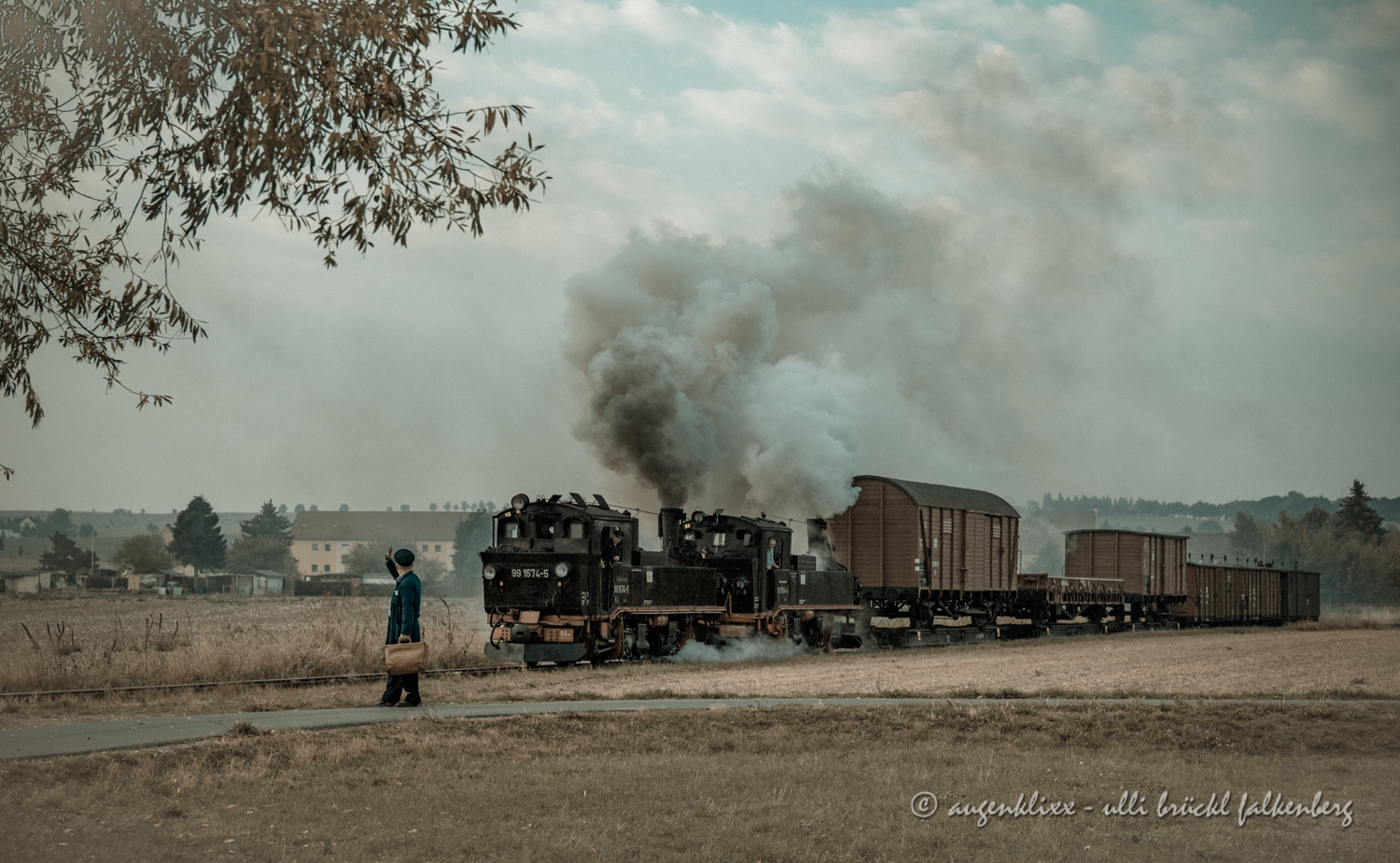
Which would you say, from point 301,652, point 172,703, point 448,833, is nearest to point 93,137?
point 448,833

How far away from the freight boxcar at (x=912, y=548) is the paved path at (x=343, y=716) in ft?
45.5

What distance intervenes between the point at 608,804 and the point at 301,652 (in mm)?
11676

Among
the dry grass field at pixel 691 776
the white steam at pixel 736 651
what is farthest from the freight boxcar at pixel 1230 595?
the dry grass field at pixel 691 776

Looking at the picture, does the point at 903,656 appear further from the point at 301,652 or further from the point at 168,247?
the point at 168,247

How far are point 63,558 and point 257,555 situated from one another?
699 inches

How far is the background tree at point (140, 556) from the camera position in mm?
92750

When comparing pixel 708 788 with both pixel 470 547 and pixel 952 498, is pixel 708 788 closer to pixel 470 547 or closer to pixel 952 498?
pixel 952 498

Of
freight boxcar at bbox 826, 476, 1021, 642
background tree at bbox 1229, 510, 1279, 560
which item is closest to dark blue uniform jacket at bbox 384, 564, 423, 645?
freight boxcar at bbox 826, 476, 1021, 642

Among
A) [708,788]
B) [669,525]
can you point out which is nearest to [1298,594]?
[669,525]

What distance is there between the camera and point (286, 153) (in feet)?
31.0

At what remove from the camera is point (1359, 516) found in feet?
356

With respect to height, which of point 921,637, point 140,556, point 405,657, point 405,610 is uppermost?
point 405,610

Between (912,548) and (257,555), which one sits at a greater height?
(912,548)

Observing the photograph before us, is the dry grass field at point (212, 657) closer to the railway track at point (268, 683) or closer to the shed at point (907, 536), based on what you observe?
the railway track at point (268, 683)
